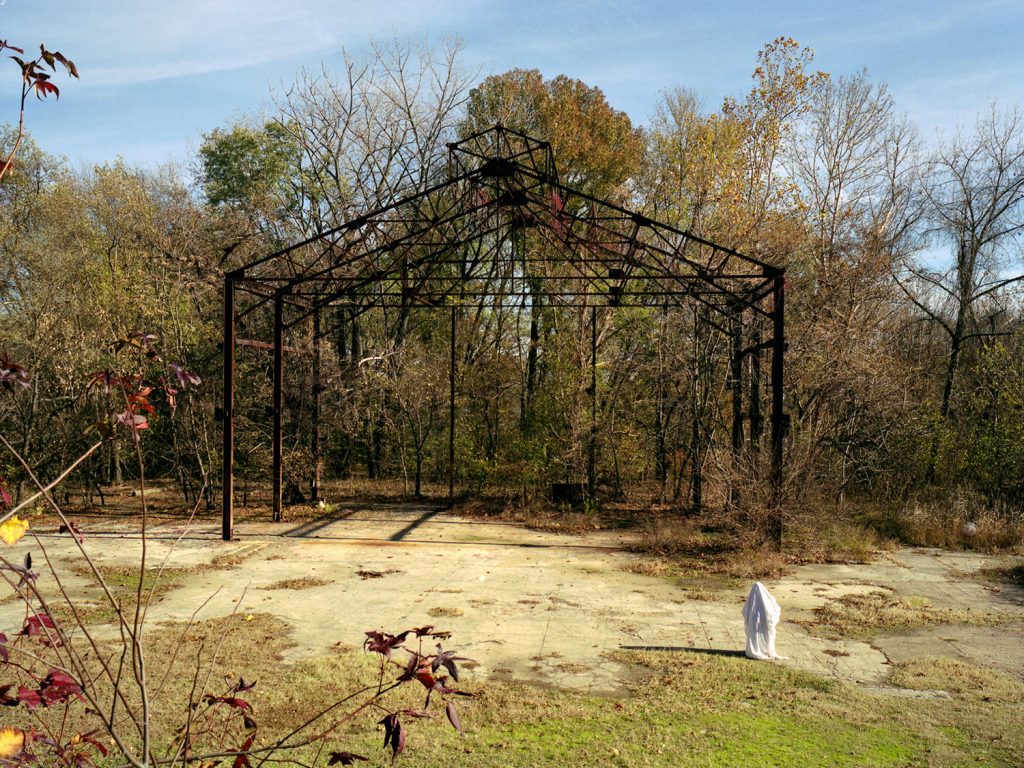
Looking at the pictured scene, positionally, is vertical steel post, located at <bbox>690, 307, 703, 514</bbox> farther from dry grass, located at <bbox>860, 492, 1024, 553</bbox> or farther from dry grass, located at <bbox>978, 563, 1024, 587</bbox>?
dry grass, located at <bbox>978, 563, 1024, 587</bbox>

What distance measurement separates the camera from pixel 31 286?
22.3m

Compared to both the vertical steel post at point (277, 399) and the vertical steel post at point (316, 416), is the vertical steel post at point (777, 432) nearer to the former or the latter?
the vertical steel post at point (277, 399)

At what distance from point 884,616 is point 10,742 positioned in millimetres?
9013

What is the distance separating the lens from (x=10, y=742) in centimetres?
183

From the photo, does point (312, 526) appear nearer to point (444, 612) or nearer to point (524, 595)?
point (524, 595)

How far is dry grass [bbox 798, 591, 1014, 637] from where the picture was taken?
8.48 metres

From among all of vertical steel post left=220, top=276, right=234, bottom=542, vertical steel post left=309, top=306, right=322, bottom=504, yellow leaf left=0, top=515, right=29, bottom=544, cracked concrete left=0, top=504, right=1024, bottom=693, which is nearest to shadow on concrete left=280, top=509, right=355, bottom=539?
cracked concrete left=0, top=504, right=1024, bottom=693

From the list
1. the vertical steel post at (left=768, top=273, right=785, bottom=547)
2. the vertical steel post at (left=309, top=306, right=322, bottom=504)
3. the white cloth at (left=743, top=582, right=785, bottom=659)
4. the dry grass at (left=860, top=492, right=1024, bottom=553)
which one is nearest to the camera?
the white cloth at (left=743, top=582, right=785, bottom=659)

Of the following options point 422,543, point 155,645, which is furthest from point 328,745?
point 422,543

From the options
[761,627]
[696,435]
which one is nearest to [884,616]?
[761,627]

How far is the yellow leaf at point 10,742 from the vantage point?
5.88ft

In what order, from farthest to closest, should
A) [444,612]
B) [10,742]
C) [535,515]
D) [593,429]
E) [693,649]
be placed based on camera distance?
[593,429], [535,515], [444,612], [693,649], [10,742]

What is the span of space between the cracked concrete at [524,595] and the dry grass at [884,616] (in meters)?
0.20

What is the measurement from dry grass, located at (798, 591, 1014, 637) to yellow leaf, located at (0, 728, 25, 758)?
793cm
